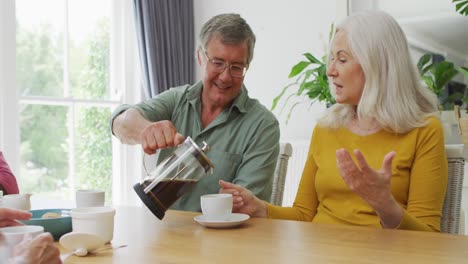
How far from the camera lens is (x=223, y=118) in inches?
73.9

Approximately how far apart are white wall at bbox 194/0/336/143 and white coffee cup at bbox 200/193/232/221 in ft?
7.77

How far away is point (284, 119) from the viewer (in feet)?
12.5

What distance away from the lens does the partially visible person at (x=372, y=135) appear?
151 centimetres

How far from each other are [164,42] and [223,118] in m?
2.20

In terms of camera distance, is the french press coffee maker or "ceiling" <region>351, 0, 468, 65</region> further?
"ceiling" <region>351, 0, 468, 65</region>

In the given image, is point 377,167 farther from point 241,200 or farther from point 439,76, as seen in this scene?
point 439,76

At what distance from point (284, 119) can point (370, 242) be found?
2726 millimetres

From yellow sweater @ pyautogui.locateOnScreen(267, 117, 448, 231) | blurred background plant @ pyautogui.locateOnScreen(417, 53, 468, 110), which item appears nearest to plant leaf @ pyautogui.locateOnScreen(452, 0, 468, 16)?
blurred background plant @ pyautogui.locateOnScreen(417, 53, 468, 110)

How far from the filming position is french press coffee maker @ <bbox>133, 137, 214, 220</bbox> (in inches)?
48.6

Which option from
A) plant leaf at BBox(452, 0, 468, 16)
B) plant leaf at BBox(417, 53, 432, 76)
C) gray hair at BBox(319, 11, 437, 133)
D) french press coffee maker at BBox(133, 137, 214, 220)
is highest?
plant leaf at BBox(452, 0, 468, 16)

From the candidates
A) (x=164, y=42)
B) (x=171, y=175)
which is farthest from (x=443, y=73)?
(x=171, y=175)

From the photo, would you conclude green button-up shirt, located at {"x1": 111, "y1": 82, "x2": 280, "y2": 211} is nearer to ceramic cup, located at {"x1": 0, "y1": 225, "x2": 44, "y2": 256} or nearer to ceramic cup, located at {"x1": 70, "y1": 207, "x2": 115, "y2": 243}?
ceramic cup, located at {"x1": 70, "y1": 207, "x2": 115, "y2": 243}

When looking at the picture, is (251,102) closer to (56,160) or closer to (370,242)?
(370,242)

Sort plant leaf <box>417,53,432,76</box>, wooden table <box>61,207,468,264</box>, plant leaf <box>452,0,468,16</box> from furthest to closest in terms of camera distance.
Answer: plant leaf <box>417,53,432,76</box>, plant leaf <box>452,0,468,16</box>, wooden table <box>61,207,468,264</box>
